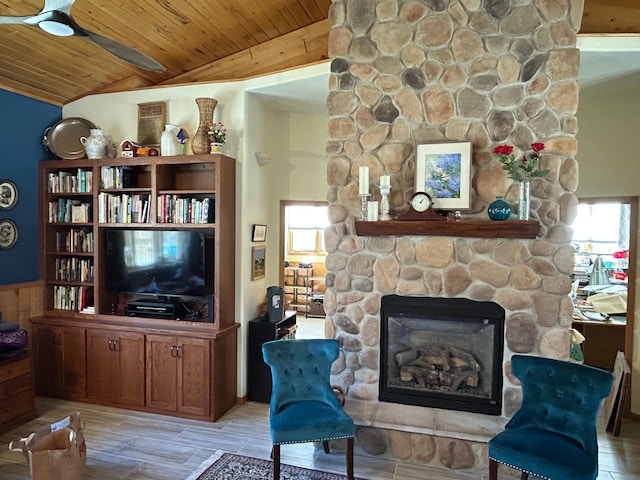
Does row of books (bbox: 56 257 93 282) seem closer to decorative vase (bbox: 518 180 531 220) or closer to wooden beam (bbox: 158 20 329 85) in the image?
wooden beam (bbox: 158 20 329 85)

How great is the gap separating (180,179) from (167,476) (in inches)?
101

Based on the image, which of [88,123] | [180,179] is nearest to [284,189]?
[180,179]

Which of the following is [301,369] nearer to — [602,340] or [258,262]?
[258,262]

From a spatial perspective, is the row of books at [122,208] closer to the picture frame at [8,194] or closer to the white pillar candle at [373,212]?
the picture frame at [8,194]

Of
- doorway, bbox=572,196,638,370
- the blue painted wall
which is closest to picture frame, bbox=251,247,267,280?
the blue painted wall

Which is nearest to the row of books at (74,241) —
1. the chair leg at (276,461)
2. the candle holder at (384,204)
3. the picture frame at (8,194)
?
the picture frame at (8,194)

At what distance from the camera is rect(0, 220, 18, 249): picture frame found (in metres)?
3.89

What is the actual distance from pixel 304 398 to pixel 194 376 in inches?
49.7

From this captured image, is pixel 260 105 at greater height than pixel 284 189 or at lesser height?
greater

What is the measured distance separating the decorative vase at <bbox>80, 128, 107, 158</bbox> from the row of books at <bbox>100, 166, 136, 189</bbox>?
0.17m

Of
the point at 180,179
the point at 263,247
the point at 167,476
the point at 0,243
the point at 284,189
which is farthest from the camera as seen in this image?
the point at 284,189

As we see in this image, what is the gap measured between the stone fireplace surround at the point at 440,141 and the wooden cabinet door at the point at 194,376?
118cm

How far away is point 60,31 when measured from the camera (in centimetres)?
217

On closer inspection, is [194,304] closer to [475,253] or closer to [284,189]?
[284,189]
